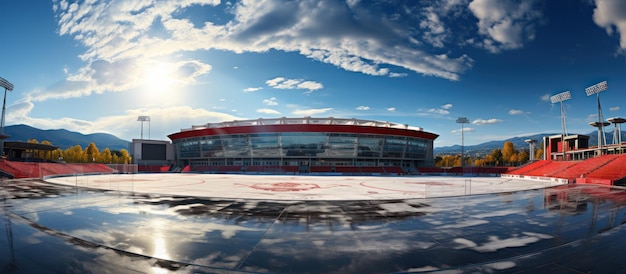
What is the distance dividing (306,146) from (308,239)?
66261 mm

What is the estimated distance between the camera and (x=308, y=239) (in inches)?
387

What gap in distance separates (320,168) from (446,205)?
5710cm

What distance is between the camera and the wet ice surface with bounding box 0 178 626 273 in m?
7.27

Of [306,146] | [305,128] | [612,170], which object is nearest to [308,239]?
[612,170]

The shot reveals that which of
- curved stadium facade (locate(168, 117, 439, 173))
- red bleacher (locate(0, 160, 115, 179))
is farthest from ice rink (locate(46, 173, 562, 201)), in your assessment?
curved stadium facade (locate(168, 117, 439, 173))

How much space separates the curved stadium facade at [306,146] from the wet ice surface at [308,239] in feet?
193

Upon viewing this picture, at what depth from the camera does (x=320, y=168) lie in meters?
74.2

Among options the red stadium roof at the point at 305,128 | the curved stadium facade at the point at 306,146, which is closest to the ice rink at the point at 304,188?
the red stadium roof at the point at 305,128

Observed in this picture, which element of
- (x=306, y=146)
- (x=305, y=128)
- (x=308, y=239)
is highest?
(x=305, y=128)

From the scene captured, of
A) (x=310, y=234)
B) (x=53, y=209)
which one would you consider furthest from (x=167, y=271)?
(x=53, y=209)

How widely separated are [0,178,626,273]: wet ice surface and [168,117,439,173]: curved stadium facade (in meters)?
58.8

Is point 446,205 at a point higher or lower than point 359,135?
lower

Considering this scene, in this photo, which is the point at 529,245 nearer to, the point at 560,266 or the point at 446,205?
the point at 560,266

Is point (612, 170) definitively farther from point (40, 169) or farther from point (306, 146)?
point (40, 169)
